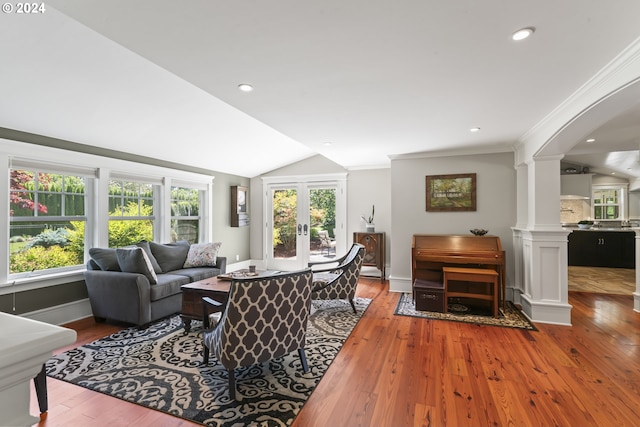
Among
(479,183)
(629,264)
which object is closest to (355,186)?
(479,183)

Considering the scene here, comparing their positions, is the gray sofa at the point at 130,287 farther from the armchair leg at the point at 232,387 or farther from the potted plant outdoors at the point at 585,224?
the potted plant outdoors at the point at 585,224

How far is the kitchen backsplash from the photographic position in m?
7.42

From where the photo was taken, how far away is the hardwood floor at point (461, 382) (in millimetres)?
1894

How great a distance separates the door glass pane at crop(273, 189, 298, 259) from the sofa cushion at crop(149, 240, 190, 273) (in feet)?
8.25

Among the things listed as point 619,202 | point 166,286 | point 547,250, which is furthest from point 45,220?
point 619,202

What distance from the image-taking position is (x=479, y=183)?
4543 millimetres

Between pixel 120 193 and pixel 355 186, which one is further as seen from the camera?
pixel 355 186

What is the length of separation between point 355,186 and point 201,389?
15.4 feet

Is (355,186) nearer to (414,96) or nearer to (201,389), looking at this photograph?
(414,96)

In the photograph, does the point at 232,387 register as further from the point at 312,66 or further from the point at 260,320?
the point at 312,66

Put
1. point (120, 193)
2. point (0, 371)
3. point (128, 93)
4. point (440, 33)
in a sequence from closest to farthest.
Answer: point (0, 371) → point (440, 33) → point (128, 93) → point (120, 193)

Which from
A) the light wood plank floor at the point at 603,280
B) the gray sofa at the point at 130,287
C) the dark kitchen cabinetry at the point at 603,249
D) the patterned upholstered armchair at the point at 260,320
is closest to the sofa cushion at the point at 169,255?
the gray sofa at the point at 130,287

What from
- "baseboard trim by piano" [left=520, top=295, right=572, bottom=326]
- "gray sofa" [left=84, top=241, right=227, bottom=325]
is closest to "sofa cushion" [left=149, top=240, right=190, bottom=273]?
"gray sofa" [left=84, top=241, right=227, bottom=325]

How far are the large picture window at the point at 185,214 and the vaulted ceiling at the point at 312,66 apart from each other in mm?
1257
